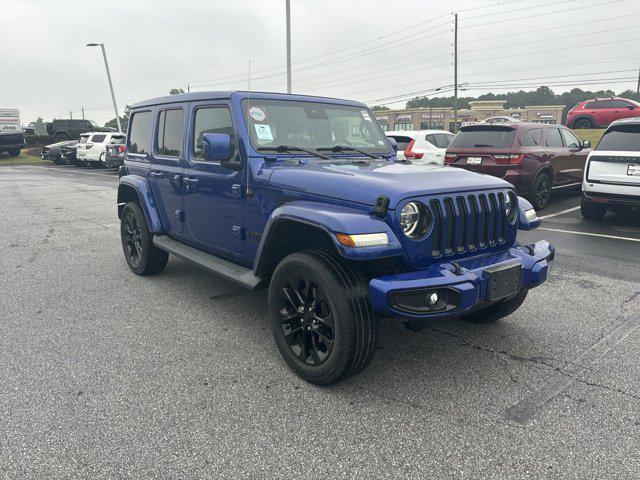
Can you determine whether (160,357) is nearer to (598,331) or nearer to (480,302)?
(480,302)

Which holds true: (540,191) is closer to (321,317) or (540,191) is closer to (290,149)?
(290,149)

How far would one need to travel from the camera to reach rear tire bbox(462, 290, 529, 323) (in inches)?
148

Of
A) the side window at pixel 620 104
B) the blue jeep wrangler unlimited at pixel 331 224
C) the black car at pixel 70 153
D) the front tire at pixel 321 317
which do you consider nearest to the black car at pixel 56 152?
the black car at pixel 70 153

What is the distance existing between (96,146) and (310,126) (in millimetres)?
22250

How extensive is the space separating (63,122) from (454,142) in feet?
104

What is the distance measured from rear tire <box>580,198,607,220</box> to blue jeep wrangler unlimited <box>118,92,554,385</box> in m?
5.39

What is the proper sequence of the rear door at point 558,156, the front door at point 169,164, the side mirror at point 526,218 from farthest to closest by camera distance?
the rear door at point 558,156 → the front door at point 169,164 → the side mirror at point 526,218

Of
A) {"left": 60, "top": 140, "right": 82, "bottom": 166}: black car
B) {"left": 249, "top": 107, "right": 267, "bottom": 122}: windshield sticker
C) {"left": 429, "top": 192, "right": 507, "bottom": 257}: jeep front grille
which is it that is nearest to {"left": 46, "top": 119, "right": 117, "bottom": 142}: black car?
{"left": 60, "top": 140, "right": 82, "bottom": 166}: black car

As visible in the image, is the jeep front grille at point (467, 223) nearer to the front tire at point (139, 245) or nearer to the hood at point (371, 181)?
the hood at point (371, 181)

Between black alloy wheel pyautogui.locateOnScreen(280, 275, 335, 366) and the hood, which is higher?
the hood

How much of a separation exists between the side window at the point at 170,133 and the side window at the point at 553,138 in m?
7.63

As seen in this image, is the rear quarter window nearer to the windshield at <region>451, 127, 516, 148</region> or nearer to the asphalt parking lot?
the windshield at <region>451, 127, 516, 148</region>

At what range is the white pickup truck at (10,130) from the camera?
29.4m

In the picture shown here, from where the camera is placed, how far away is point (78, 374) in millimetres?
3229
